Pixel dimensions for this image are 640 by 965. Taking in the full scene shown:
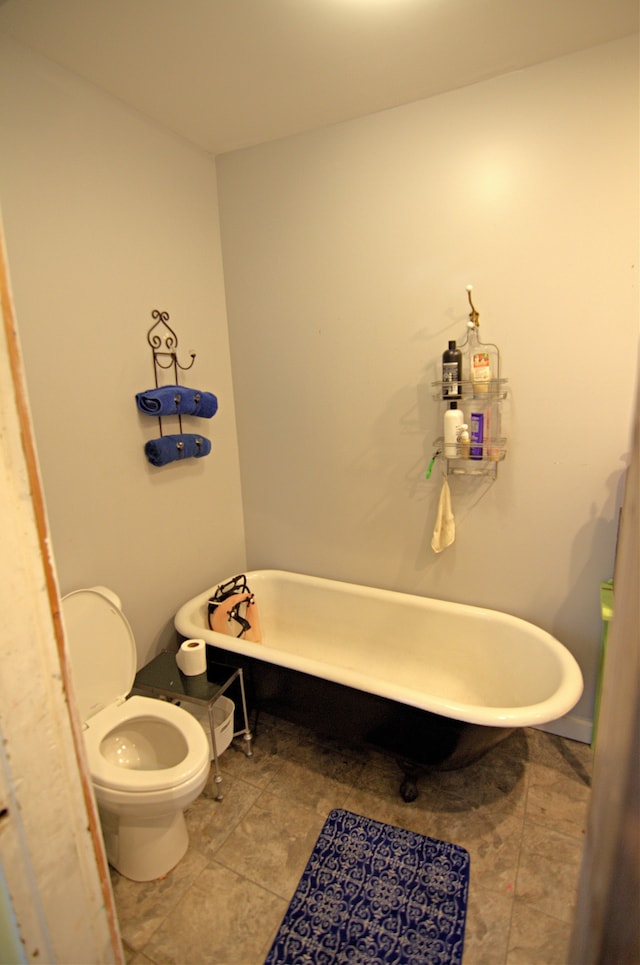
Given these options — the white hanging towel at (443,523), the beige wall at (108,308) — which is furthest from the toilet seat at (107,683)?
the white hanging towel at (443,523)

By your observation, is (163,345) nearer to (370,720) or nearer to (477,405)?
(477,405)

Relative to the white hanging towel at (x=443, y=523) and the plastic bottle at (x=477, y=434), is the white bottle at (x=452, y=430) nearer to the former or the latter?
the plastic bottle at (x=477, y=434)

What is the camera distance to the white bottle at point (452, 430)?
1.93 metres

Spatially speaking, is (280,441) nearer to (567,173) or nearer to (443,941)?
(567,173)

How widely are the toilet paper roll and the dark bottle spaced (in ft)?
5.02

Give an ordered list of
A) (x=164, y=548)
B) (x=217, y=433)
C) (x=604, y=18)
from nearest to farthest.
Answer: (x=604, y=18) < (x=164, y=548) < (x=217, y=433)

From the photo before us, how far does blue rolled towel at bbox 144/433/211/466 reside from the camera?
2.00 m

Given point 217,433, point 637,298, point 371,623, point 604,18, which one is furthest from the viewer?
A: point 217,433

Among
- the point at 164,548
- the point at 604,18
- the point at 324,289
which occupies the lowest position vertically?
the point at 164,548

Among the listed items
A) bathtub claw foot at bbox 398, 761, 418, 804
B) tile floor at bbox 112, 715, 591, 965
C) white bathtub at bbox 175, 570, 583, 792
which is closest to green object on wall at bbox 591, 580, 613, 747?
white bathtub at bbox 175, 570, 583, 792

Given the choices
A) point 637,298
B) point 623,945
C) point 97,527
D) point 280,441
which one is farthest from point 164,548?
point 637,298

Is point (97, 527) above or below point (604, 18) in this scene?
below

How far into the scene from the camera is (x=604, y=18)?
57.7 inches

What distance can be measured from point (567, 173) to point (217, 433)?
1.95m
